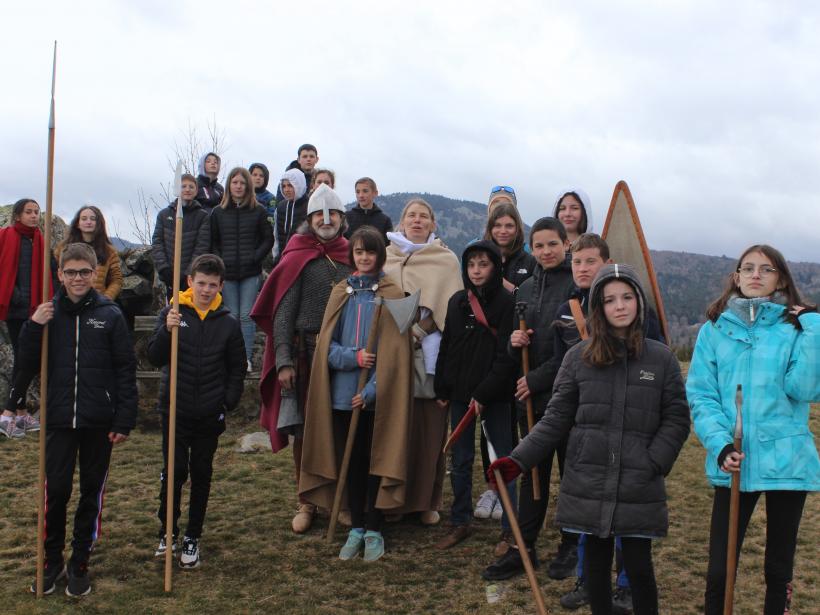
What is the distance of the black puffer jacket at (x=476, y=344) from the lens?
4.69 metres

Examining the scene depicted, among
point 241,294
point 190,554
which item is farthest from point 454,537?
point 241,294

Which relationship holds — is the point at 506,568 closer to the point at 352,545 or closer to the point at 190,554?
the point at 352,545

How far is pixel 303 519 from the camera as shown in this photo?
213 inches

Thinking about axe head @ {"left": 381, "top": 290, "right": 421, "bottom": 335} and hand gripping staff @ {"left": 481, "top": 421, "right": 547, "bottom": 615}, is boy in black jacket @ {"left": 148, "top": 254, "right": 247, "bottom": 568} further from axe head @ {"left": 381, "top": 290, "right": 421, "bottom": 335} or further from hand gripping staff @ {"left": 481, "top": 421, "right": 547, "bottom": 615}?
hand gripping staff @ {"left": 481, "top": 421, "right": 547, "bottom": 615}

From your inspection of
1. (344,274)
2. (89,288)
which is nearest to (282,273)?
(344,274)

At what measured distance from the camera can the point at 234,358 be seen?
475cm

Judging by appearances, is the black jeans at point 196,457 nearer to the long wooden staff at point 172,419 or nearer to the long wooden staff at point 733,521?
the long wooden staff at point 172,419

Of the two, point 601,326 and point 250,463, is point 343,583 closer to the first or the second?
point 601,326

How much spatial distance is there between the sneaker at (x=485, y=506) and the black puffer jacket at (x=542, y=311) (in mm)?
1460

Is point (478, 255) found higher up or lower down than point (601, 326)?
higher up

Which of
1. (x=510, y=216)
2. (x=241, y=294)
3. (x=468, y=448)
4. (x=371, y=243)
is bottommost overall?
(x=468, y=448)

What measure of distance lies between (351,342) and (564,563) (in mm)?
1874

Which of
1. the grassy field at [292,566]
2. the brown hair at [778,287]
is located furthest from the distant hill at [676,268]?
the brown hair at [778,287]

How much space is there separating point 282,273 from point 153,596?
2.21 meters
